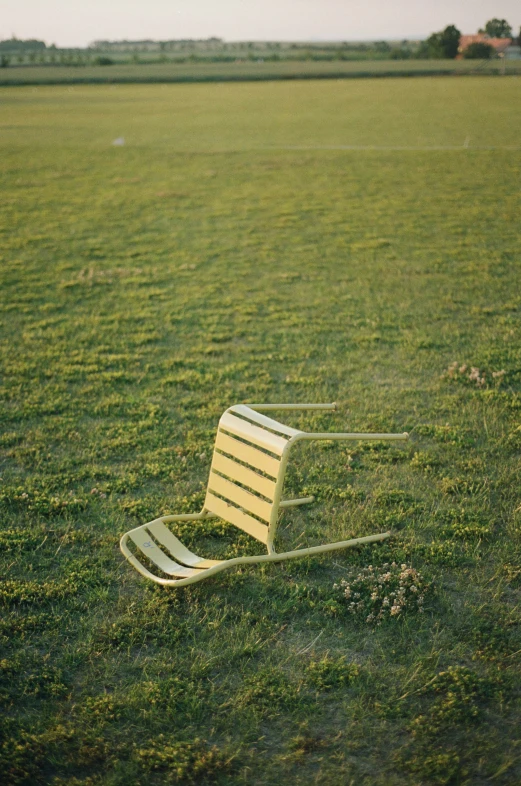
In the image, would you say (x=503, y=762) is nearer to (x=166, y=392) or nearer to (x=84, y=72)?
(x=166, y=392)

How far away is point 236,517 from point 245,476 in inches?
11.6

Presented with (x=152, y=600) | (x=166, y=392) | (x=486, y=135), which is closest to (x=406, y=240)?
(x=166, y=392)

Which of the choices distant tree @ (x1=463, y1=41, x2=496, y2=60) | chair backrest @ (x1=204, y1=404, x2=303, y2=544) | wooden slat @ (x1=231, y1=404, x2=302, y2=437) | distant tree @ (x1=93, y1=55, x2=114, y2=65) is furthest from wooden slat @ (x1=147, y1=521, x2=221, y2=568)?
distant tree @ (x1=93, y1=55, x2=114, y2=65)

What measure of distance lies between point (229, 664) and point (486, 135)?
96.9 ft

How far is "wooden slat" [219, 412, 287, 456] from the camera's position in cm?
445

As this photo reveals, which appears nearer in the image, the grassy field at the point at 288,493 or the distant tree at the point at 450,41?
the grassy field at the point at 288,493

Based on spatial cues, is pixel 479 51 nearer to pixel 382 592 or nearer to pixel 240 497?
pixel 240 497

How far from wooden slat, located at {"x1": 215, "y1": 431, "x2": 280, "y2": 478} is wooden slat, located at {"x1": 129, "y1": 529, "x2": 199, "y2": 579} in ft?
2.56

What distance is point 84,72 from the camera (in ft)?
230

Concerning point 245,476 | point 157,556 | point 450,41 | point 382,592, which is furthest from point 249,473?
point 450,41

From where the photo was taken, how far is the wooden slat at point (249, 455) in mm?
4476

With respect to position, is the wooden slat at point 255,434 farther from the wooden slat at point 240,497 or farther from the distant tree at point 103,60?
the distant tree at point 103,60

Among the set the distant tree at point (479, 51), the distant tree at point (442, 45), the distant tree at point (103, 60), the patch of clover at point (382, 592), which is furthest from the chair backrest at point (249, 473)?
the distant tree at point (103, 60)

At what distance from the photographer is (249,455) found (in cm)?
467
